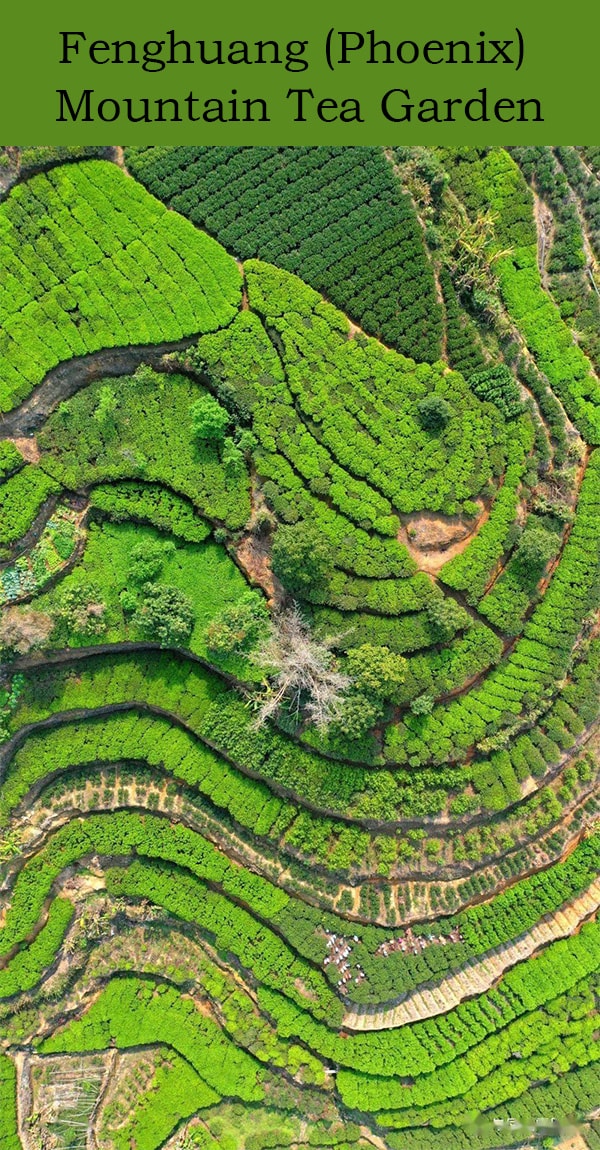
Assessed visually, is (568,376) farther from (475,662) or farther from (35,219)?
(35,219)

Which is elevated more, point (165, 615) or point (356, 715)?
point (165, 615)

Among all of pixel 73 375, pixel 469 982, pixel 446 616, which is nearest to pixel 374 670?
pixel 446 616

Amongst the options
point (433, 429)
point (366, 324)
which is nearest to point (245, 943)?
point (433, 429)

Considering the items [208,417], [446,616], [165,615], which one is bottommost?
[446,616]

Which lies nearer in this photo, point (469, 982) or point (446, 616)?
point (446, 616)

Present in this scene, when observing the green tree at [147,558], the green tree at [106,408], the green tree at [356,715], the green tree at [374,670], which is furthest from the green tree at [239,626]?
the green tree at [106,408]

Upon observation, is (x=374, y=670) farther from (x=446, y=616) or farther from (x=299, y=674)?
(x=446, y=616)
